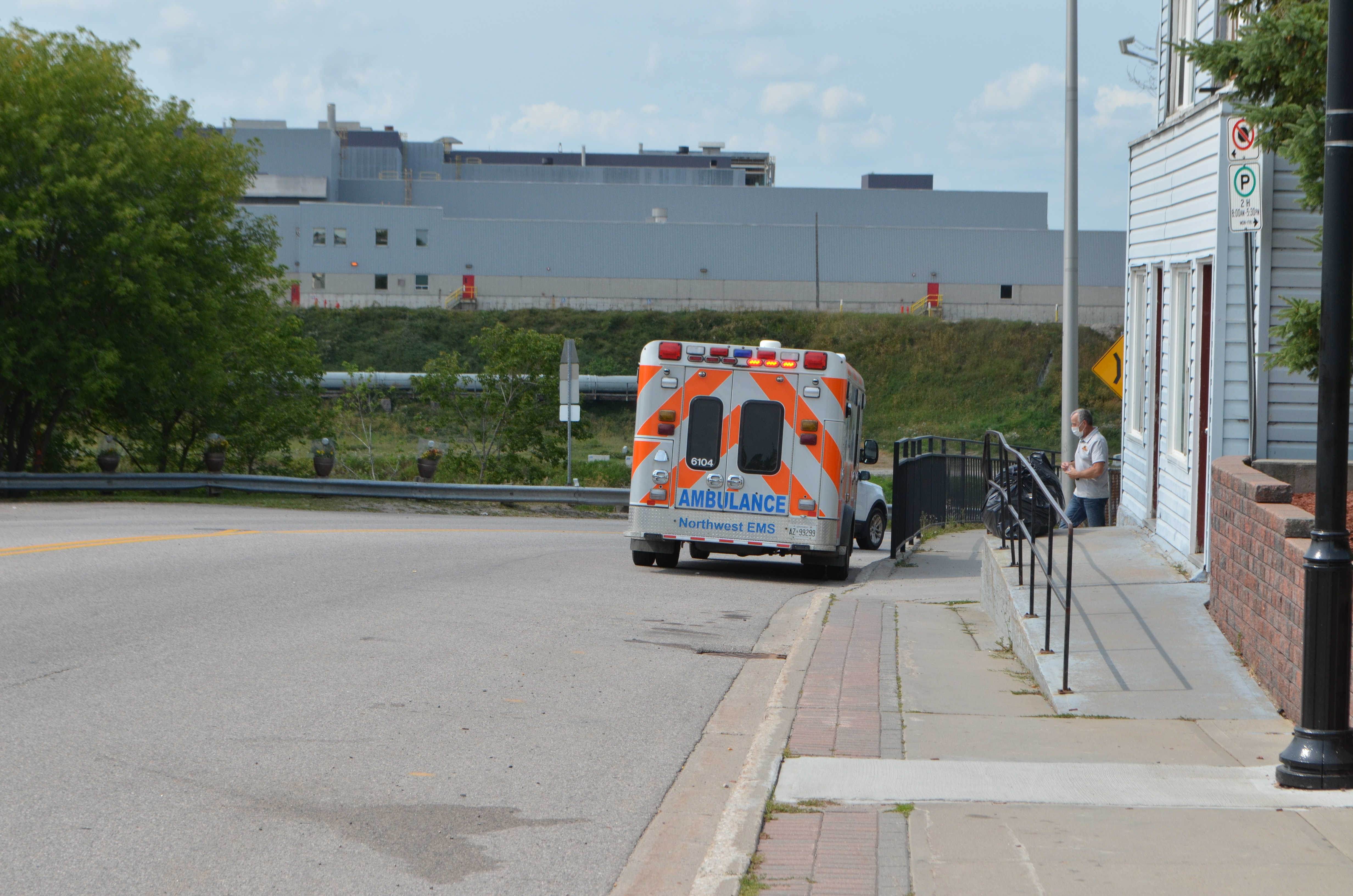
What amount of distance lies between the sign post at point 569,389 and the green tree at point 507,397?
4940 mm

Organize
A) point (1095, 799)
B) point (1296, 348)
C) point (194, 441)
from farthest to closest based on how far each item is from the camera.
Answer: point (194, 441) → point (1296, 348) → point (1095, 799)

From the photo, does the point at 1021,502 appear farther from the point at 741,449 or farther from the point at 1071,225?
the point at 1071,225

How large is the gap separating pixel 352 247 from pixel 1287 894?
3013 inches

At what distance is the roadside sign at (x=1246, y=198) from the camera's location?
8.70 meters

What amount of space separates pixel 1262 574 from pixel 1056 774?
92.4 inches

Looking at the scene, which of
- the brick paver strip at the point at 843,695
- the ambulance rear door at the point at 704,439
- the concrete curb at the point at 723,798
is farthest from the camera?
the ambulance rear door at the point at 704,439

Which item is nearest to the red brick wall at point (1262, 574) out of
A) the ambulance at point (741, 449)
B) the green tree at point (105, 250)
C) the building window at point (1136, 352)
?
the building window at point (1136, 352)

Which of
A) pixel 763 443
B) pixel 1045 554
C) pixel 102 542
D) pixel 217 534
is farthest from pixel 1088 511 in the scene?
pixel 102 542

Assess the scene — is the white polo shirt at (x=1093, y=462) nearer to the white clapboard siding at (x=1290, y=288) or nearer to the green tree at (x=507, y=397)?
the white clapboard siding at (x=1290, y=288)

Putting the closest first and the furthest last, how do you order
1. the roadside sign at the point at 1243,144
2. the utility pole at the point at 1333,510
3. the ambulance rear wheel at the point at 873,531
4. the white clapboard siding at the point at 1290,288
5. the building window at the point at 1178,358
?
1. the utility pole at the point at 1333,510
2. the roadside sign at the point at 1243,144
3. the white clapboard siding at the point at 1290,288
4. the building window at the point at 1178,358
5. the ambulance rear wheel at the point at 873,531

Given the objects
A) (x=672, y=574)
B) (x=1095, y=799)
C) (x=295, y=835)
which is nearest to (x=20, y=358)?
(x=672, y=574)

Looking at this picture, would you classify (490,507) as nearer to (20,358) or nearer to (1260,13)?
(20,358)

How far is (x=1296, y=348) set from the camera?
8.05 meters

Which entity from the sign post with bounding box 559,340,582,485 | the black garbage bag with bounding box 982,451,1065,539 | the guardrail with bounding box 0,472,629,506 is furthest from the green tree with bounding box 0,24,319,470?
the black garbage bag with bounding box 982,451,1065,539
